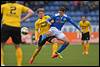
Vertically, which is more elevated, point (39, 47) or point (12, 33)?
point (12, 33)

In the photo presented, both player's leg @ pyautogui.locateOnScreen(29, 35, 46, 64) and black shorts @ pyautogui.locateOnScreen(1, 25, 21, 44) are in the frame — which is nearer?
black shorts @ pyautogui.locateOnScreen(1, 25, 21, 44)

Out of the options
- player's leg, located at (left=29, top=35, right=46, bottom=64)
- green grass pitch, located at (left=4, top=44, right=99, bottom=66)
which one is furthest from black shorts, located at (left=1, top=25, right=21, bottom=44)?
player's leg, located at (left=29, top=35, right=46, bottom=64)

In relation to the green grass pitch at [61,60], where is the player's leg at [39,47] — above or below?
above

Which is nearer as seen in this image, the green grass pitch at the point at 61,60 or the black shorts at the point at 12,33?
the black shorts at the point at 12,33

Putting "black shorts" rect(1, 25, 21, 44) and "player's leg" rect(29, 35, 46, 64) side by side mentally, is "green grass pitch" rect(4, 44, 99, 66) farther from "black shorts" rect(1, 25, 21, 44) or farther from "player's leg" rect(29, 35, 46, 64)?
"black shorts" rect(1, 25, 21, 44)

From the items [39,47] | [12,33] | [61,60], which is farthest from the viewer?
[61,60]

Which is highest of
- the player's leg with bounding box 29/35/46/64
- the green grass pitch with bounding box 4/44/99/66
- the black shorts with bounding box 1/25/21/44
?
the black shorts with bounding box 1/25/21/44

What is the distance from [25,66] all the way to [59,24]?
3.26 m

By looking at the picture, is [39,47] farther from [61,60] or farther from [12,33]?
[12,33]

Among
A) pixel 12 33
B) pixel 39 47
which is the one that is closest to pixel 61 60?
pixel 39 47

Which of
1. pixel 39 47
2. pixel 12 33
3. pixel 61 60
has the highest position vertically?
pixel 12 33

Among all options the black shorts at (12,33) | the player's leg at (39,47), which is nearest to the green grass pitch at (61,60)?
the player's leg at (39,47)

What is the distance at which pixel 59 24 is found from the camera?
18562 millimetres

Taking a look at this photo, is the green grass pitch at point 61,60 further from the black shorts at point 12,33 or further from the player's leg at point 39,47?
the black shorts at point 12,33
